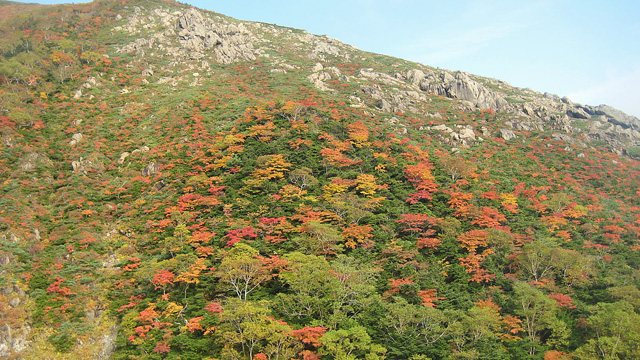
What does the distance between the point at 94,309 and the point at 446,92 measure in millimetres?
95919

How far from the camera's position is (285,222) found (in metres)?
39.2

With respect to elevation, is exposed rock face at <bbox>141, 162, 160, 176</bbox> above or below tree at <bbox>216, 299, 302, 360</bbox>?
above

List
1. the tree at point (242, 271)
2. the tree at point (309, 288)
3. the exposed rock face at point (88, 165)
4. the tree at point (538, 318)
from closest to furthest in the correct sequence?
the tree at point (309, 288) → the tree at point (242, 271) → the tree at point (538, 318) → the exposed rock face at point (88, 165)

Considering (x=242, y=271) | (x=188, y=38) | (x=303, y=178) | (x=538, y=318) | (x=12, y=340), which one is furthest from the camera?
(x=188, y=38)

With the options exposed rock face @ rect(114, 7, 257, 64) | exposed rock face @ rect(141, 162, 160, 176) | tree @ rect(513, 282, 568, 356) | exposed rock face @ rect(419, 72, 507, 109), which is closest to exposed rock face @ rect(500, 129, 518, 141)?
exposed rock face @ rect(419, 72, 507, 109)

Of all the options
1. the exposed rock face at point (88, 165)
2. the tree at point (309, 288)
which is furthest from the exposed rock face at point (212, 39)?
the tree at point (309, 288)

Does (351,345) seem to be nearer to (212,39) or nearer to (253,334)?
(253,334)

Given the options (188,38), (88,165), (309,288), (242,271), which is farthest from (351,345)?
(188,38)

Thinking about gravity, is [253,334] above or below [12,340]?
above

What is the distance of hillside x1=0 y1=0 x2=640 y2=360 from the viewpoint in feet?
98.9

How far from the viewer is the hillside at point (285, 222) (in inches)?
1187

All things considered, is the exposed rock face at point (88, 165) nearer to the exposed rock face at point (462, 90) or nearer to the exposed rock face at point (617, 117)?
the exposed rock face at point (462, 90)

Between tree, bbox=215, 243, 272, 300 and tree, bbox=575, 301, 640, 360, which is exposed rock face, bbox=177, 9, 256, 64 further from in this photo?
tree, bbox=575, 301, 640, 360

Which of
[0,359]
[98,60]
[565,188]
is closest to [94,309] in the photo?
[0,359]
